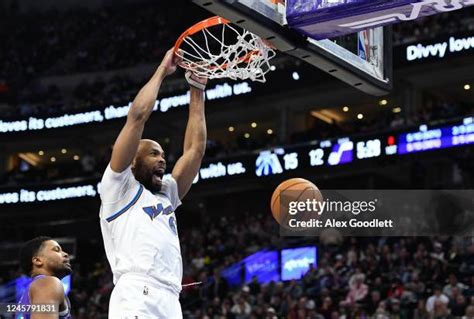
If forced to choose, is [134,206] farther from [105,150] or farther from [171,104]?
[105,150]

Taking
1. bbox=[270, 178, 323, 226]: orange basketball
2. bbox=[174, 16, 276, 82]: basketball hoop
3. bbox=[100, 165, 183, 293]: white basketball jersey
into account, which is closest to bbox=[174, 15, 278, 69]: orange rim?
bbox=[174, 16, 276, 82]: basketball hoop

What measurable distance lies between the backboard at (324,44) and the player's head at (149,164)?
2.57 ft

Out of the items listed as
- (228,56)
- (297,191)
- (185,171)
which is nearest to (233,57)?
(228,56)

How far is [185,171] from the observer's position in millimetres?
5047

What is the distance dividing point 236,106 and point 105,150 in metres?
5.53

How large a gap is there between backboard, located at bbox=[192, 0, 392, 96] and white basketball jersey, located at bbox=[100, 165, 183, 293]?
101 centimetres

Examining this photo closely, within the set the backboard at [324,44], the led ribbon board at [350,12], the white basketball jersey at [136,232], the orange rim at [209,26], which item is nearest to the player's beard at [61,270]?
the white basketball jersey at [136,232]

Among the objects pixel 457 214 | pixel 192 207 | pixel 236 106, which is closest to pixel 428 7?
pixel 457 214

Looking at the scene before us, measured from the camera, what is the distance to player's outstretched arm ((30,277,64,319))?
5025 mm

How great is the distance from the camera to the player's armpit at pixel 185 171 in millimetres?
5020

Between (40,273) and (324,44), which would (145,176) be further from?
(324,44)

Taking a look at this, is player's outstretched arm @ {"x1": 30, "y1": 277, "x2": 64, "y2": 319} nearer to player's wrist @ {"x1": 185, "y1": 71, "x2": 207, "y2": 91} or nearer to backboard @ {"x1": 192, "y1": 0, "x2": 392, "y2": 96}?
player's wrist @ {"x1": 185, "y1": 71, "x2": 207, "y2": 91}

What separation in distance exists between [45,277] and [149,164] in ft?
3.28

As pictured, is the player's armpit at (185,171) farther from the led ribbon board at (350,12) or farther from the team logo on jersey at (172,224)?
the led ribbon board at (350,12)
